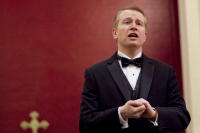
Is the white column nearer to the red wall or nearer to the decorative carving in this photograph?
the red wall

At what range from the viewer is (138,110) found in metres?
1.09

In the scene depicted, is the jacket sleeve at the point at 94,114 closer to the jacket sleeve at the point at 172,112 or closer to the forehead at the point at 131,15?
the jacket sleeve at the point at 172,112

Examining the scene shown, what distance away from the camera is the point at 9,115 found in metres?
1.77

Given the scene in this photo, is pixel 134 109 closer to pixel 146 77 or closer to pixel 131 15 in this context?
pixel 146 77

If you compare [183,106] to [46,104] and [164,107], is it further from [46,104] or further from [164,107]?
[46,104]

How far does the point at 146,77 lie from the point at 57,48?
2.26 feet

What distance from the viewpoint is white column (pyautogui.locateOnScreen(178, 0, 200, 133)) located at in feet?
5.53

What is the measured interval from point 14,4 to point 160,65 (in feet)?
2.99

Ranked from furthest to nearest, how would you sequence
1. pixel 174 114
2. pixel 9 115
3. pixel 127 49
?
pixel 9 115 < pixel 127 49 < pixel 174 114

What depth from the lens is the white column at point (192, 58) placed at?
1.69 meters

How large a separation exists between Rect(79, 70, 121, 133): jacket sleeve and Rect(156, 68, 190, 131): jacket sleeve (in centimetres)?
15

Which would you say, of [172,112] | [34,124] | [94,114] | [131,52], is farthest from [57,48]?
[172,112]

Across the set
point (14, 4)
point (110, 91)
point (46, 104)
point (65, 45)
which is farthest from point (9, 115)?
point (110, 91)

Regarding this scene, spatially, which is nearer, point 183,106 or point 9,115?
point 183,106
